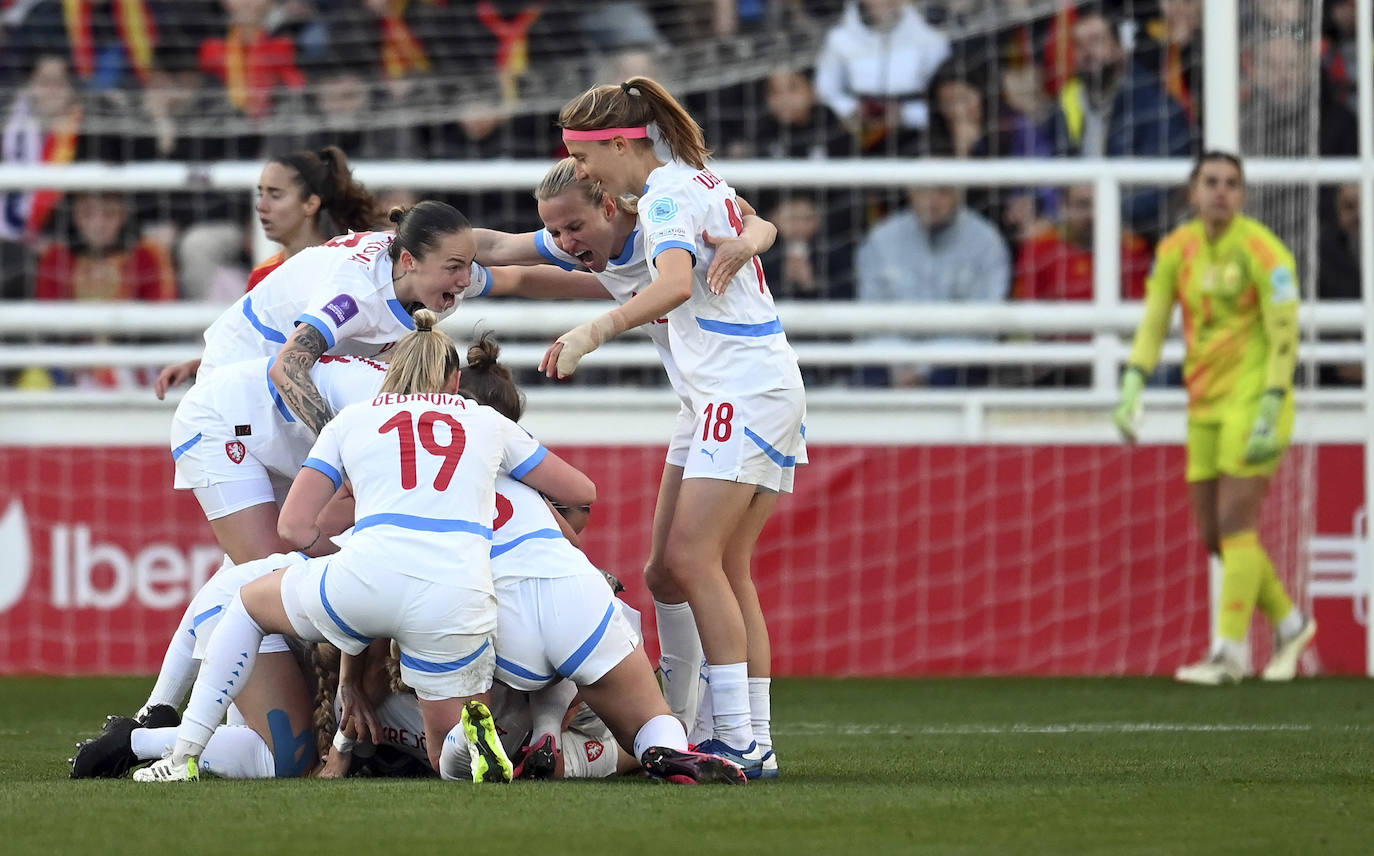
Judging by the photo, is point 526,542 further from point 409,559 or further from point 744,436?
point 744,436

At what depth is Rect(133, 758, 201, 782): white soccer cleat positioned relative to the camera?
4.62m

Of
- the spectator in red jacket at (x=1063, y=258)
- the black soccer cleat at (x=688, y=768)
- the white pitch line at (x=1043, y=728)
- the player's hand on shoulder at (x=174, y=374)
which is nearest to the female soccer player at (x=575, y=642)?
the black soccer cleat at (x=688, y=768)

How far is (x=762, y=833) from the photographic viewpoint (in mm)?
3750

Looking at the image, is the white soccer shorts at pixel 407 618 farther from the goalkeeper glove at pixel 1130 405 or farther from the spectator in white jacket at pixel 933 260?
the spectator in white jacket at pixel 933 260

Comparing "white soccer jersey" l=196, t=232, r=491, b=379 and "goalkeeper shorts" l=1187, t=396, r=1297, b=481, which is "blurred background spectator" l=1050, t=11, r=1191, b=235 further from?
"white soccer jersey" l=196, t=232, r=491, b=379

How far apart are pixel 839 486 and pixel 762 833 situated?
4.72 m

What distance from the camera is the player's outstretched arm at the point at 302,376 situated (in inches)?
206

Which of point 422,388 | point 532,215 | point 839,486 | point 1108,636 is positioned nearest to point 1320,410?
point 1108,636

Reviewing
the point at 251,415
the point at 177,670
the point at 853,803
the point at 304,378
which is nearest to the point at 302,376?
the point at 304,378

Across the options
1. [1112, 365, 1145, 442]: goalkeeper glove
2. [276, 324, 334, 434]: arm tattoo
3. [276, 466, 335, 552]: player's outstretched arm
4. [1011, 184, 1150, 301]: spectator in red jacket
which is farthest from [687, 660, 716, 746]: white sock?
[1011, 184, 1150, 301]: spectator in red jacket

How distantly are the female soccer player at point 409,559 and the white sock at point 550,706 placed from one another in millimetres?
277

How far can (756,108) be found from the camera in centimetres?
977

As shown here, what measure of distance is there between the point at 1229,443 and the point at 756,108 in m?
3.08

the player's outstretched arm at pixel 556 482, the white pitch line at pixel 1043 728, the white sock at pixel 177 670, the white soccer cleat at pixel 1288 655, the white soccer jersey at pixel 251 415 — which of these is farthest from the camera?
the white soccer cleat at pixel 1288 655
